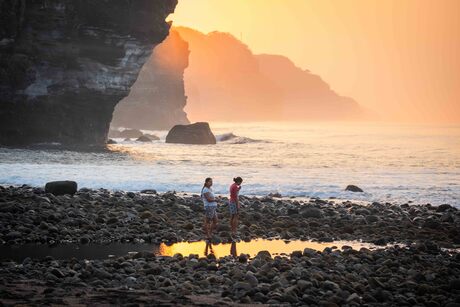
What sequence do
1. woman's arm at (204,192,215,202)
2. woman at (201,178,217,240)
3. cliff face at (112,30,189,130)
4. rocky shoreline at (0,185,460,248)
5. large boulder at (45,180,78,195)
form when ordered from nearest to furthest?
rocky shoreline at (0,185,460,248) < woman at (201,178,217,240) < woman's arm at (204,192,215,202) < large boulder at (45,180,78,195) < cliff face at (112,30,189,130)

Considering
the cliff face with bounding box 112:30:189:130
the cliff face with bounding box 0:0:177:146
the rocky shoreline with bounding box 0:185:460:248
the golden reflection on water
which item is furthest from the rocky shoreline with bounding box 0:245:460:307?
Result: the cliff face with bounding box 112:30:189:130

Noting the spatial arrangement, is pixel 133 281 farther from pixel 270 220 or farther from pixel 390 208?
pixel 390 208

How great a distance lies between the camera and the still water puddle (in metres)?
16.0

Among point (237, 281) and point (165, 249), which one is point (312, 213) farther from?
point (237, 281)

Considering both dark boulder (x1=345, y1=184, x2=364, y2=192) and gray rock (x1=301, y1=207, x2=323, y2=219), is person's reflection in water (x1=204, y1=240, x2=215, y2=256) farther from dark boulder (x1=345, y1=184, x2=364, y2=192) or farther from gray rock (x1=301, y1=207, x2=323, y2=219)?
dark boulder (x1=345, y1=184, x2=364, y2=192)

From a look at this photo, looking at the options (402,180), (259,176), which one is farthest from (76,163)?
→ (402,180)

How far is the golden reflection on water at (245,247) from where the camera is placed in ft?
55.6

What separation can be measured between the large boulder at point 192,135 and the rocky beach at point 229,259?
44579mm

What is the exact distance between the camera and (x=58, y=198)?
932 inches

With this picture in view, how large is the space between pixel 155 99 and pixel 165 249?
11151 centimetres

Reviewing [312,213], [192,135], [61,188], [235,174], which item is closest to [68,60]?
[235,174]

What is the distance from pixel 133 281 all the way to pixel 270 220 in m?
9.29

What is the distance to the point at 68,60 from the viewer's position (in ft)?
170

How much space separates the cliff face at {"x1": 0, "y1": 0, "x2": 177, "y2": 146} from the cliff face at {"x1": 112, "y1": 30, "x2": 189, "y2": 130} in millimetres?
69512
